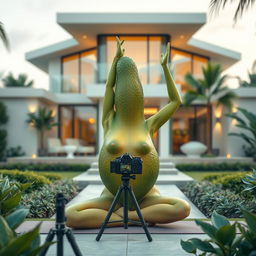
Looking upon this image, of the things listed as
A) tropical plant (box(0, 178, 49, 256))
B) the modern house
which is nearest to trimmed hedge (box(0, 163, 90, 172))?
the modern house

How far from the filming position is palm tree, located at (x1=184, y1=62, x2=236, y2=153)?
17.1 metres

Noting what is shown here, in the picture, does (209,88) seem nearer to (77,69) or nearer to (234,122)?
(234,122)

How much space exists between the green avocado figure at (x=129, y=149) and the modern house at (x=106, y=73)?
1162 cm

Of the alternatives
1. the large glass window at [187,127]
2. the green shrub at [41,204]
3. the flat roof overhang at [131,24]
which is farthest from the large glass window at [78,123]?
the green shrub at [41,204]

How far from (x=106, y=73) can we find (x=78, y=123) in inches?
172

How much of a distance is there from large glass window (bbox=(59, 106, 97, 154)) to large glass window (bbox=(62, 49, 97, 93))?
1241 mm

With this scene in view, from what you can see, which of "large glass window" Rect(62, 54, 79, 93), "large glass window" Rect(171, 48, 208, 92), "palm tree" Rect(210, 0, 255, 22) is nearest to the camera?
"palm tree" Rect(210, 0, 255, 22)

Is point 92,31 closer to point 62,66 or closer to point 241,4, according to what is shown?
point 62,66

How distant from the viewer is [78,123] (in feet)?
69.4

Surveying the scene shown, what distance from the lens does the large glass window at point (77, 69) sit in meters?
20.4

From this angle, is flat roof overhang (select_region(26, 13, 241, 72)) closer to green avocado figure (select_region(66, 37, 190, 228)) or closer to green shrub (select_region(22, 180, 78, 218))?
green shrub (select_region(22, 180, 78, 218))

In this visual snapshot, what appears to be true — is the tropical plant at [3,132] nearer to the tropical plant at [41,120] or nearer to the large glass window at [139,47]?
the tropical plant at [41,120]

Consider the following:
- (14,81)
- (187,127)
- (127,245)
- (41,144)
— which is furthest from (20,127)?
(127,245)

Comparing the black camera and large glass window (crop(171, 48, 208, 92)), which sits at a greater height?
large glass window (crop(171, 48, 208, 92))
